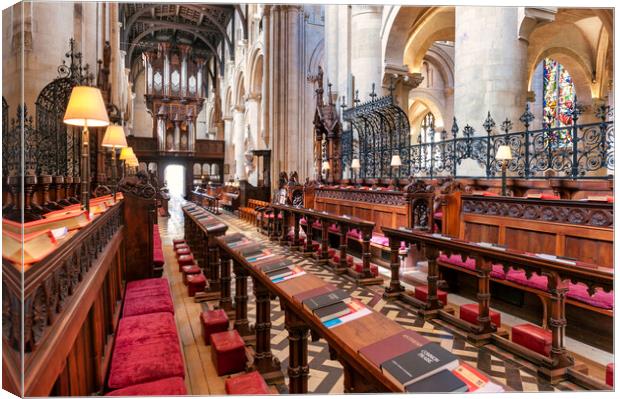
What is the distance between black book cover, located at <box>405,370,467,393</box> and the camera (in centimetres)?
112

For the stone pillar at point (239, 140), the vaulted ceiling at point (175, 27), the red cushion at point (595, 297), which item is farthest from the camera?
the vaulted ceiling at point (175, 27)

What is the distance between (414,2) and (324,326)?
252 cm

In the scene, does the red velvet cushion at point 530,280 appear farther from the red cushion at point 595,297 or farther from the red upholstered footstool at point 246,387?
the red upholstered footstool at point 246,387

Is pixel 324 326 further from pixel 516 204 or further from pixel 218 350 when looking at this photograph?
pixel 516 204

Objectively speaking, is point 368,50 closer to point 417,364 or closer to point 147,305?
point 147,305

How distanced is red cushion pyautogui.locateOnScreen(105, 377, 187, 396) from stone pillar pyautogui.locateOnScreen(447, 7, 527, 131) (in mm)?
7240

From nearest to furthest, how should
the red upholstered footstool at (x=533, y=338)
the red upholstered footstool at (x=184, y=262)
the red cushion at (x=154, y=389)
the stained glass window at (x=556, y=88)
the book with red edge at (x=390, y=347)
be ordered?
the book with red edge at (x=390, y=347), the red cushion at (x=154, y=389), the red upholstered footstool at (x=533, y=338), the red upholstered footstool at (x=184, y=262), the stained glass window at (x=556, y=88)

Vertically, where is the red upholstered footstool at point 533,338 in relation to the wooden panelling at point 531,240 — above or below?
below

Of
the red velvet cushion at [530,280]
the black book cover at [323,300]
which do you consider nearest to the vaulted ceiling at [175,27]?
the red velvet cushion at [530,280]

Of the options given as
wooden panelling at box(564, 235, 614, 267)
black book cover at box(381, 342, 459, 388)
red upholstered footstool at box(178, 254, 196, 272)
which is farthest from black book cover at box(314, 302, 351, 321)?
red upholstered footstool at box(178, 254, 196, 272)

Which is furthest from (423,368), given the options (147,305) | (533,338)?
(147,305)

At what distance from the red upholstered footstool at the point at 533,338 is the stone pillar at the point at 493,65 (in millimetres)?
5343

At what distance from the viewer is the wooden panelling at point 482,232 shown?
4711 mm

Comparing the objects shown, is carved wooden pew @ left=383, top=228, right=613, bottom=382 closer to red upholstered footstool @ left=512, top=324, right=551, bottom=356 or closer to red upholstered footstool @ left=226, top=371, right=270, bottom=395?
red upholstered footstool @ left=512, top=324, right=551, bottom=356
